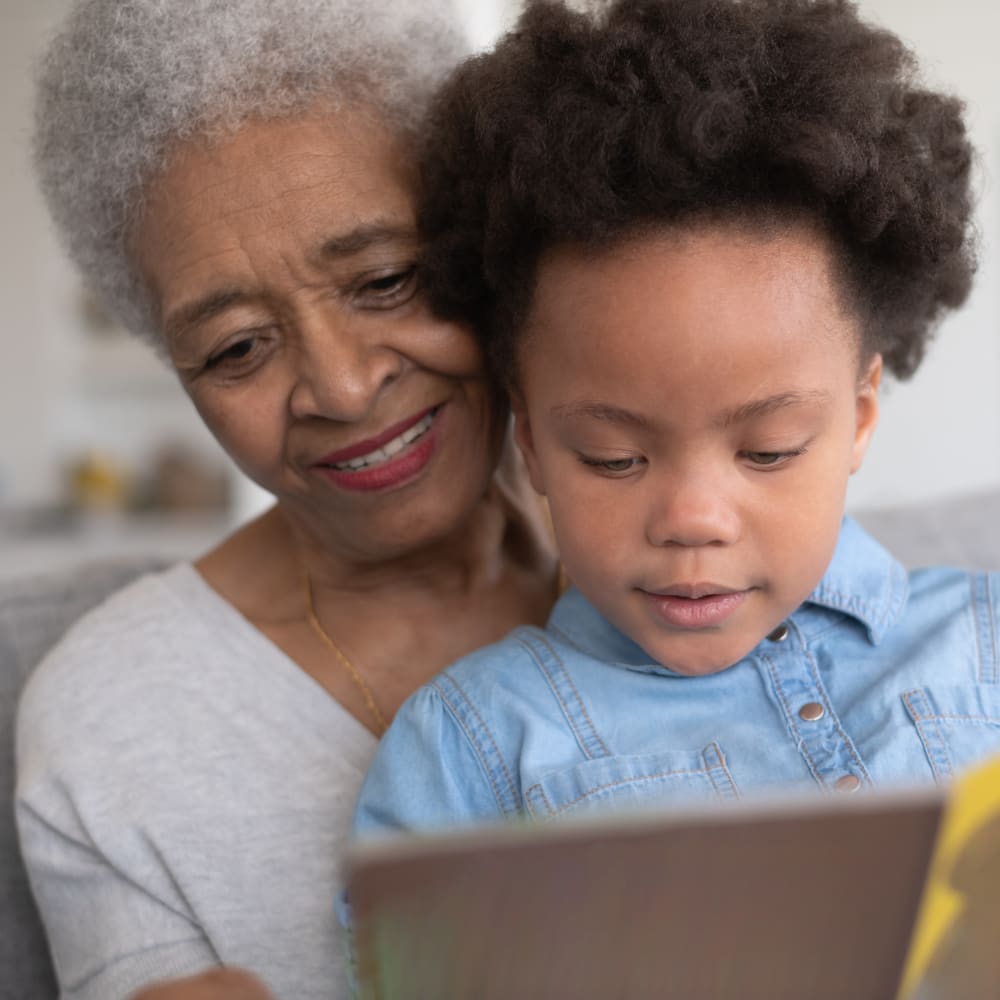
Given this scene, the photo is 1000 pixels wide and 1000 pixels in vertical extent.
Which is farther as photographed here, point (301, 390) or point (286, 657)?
point (286, 657)

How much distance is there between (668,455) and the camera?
109 centimetres

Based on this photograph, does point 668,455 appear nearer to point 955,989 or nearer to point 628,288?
point 628,288

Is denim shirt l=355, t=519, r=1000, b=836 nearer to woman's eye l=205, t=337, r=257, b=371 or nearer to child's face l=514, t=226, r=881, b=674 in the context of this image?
child's face l=514, t=226, r=881, b=674

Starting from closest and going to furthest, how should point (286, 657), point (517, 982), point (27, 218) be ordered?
point (517, 982) → point (286, 657) → point (27, 218)

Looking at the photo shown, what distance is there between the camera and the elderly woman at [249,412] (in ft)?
4.35

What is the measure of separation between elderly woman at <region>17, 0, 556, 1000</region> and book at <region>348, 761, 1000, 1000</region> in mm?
710

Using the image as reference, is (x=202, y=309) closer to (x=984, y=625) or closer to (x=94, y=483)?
(x=984, y=625)

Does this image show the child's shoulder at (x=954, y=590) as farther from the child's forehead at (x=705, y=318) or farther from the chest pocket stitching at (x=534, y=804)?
the chest pocket stitching at (x=534, y=804)

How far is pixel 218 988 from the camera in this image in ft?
3.23

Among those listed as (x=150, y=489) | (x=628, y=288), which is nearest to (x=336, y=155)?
(x=628, y=288)

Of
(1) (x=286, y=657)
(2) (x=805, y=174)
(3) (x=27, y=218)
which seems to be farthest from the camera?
(3) (x=27, y=218)

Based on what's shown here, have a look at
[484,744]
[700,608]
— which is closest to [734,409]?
[700,608]

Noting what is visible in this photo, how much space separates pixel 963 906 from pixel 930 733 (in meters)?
0.45

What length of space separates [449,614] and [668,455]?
1.88 ft
